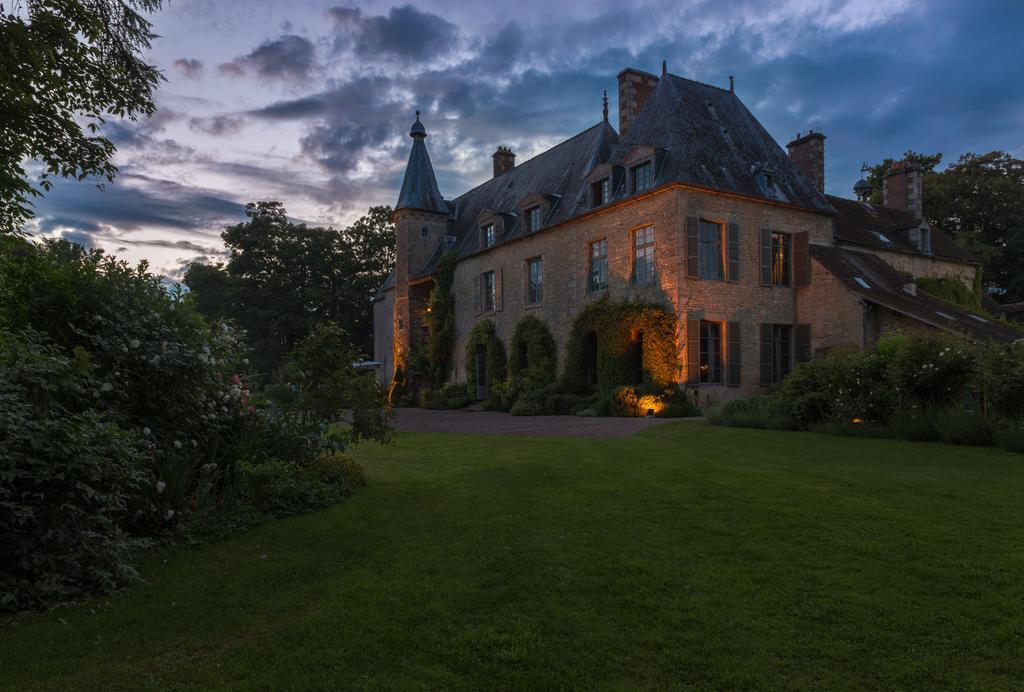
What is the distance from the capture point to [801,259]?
19875 millimetres

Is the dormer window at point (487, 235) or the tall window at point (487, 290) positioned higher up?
the dormer window at point (487, 235)

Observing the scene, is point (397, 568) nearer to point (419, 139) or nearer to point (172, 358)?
point (172, 358)

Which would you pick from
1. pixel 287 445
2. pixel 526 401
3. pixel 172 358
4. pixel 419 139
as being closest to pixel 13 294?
pixel 172 358

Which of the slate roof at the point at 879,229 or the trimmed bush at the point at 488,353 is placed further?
the trimmed bush at the point at 488,353

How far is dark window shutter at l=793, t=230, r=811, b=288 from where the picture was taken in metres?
A: 19.7

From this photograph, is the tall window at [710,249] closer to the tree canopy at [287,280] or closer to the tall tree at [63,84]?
the tall tree at [63,84]

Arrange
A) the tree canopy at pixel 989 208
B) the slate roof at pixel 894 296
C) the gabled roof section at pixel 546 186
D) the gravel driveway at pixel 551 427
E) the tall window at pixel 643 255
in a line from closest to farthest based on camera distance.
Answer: the gravel driveway at pixel 551 427 < the slate roof at pixel 894 296 < the tall window at pixel 643 255 < the gabled roof section at pixel 546 186 < the tree canopy at pixel 989 208

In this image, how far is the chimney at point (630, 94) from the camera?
22.3 metres

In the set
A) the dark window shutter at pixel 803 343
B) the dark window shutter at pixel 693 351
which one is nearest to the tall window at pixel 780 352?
the dark window shutter at pixel 803 343

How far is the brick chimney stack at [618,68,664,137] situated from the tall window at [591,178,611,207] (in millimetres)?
2434

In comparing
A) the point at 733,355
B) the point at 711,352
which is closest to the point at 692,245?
the point at 711,352

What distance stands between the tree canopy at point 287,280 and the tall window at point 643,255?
22038 millimetres

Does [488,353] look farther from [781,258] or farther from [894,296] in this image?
[894,296]

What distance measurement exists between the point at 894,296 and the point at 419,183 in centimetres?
2092
